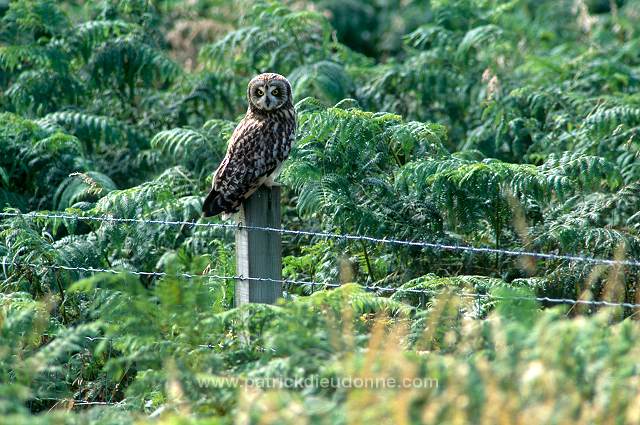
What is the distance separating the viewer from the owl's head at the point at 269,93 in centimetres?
689

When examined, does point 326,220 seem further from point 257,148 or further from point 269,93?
point 269,93

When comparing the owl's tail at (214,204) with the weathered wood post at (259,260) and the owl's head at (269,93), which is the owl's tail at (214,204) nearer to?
the weathered wood post at (259,260)

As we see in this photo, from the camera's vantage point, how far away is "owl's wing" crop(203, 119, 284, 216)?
20.2ft

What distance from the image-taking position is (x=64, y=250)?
656 centimetres

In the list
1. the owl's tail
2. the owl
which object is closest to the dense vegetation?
the owl

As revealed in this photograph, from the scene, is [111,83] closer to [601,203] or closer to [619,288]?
[601,203]

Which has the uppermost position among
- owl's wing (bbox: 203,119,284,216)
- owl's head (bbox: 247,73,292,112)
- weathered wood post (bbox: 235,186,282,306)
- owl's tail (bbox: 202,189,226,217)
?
owl's head (bbox: 247,73,292,112)

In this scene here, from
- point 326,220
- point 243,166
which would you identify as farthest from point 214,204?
point 326,220

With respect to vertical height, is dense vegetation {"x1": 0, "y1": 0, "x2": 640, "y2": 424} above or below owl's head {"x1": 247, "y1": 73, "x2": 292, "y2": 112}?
below

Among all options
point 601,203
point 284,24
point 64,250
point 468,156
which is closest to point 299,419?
point 64,250

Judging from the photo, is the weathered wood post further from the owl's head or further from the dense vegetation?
the owl's head

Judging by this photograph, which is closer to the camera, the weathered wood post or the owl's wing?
the weathered wood post

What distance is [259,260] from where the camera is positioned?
530 centimetres

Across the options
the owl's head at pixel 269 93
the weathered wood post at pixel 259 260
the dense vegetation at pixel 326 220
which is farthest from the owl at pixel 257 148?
the weathered wood post at pixel 259 260
